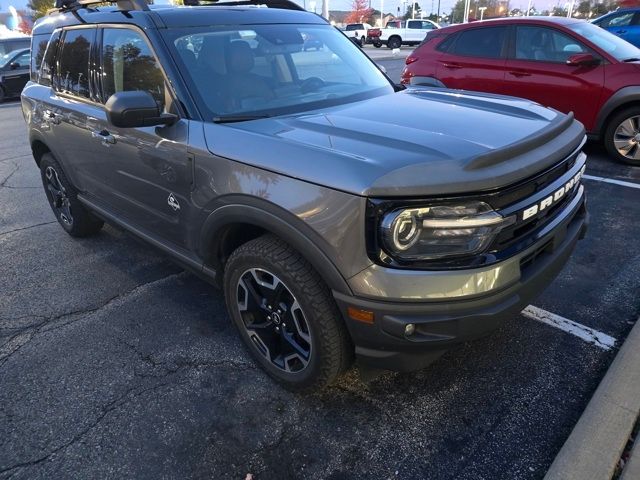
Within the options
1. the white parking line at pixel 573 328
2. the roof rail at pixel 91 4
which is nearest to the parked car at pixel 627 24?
the white parking line at pixel 573 328

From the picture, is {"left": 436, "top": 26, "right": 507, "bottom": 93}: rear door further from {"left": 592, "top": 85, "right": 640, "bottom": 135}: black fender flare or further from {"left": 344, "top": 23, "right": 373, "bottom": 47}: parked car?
{"left": 344, "top": 23, "right": 373, "bottom": 47}: parked car

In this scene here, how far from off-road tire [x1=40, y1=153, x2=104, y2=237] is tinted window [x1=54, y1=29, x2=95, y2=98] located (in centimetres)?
75

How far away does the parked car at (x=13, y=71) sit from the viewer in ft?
47.9

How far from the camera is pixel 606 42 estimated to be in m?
6.10

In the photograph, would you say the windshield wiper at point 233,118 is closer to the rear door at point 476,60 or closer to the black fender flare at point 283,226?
the black fender flare at point 283,226

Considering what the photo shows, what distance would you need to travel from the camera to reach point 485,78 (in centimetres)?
668

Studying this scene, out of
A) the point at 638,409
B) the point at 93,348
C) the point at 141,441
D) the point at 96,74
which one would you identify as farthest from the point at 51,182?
the point at 638,409

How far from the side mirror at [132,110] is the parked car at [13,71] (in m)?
14.8

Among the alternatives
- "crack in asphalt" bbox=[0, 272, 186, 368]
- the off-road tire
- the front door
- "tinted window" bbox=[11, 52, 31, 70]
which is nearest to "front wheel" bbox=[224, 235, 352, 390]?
the front door

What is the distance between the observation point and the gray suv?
193 centimetres

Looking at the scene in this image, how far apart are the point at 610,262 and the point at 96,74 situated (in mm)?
3971

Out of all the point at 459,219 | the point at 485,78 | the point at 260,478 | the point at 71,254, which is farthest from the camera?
the point at 485,78

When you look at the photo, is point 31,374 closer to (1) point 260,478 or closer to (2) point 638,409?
(1) point 260,478

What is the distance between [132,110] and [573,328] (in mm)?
2762
